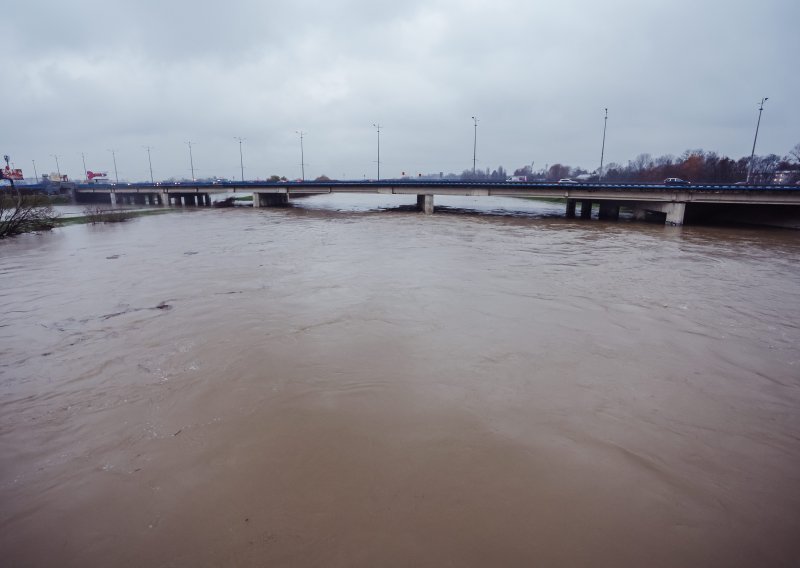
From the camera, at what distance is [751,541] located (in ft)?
16.1

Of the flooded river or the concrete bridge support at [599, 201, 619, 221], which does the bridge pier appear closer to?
the concrete bridge support at [599, 201, 619, 221]

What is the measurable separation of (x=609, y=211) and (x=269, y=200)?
6463cm

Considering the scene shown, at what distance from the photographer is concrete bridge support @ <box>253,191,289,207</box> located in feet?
261

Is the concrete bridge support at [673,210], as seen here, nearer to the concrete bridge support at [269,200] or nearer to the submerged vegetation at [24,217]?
the submerged vegetation at [24,217]

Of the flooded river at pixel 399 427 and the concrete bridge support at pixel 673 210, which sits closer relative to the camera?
the flooded river at pixel 399 427

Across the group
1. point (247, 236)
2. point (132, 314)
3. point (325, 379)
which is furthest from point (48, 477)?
point (247, 236)

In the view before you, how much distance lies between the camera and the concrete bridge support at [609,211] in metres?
54.5

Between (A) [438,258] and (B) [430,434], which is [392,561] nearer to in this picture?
(B) [430,434]

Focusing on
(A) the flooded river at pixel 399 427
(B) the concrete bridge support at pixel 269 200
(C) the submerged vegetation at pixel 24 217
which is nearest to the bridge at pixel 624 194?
(B) the concrete bridge support at pixel 269 200

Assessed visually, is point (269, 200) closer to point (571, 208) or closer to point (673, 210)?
point (571, 208)

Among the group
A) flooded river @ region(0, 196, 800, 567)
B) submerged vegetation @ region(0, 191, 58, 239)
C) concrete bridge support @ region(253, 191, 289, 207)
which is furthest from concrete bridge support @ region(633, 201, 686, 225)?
concrete bridge support @ region(253, 191, 289, 207)

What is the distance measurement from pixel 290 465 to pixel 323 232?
113ft

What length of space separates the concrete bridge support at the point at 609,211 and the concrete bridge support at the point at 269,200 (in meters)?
58.6

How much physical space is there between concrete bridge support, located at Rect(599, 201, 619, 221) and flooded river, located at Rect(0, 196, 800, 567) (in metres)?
41.1
